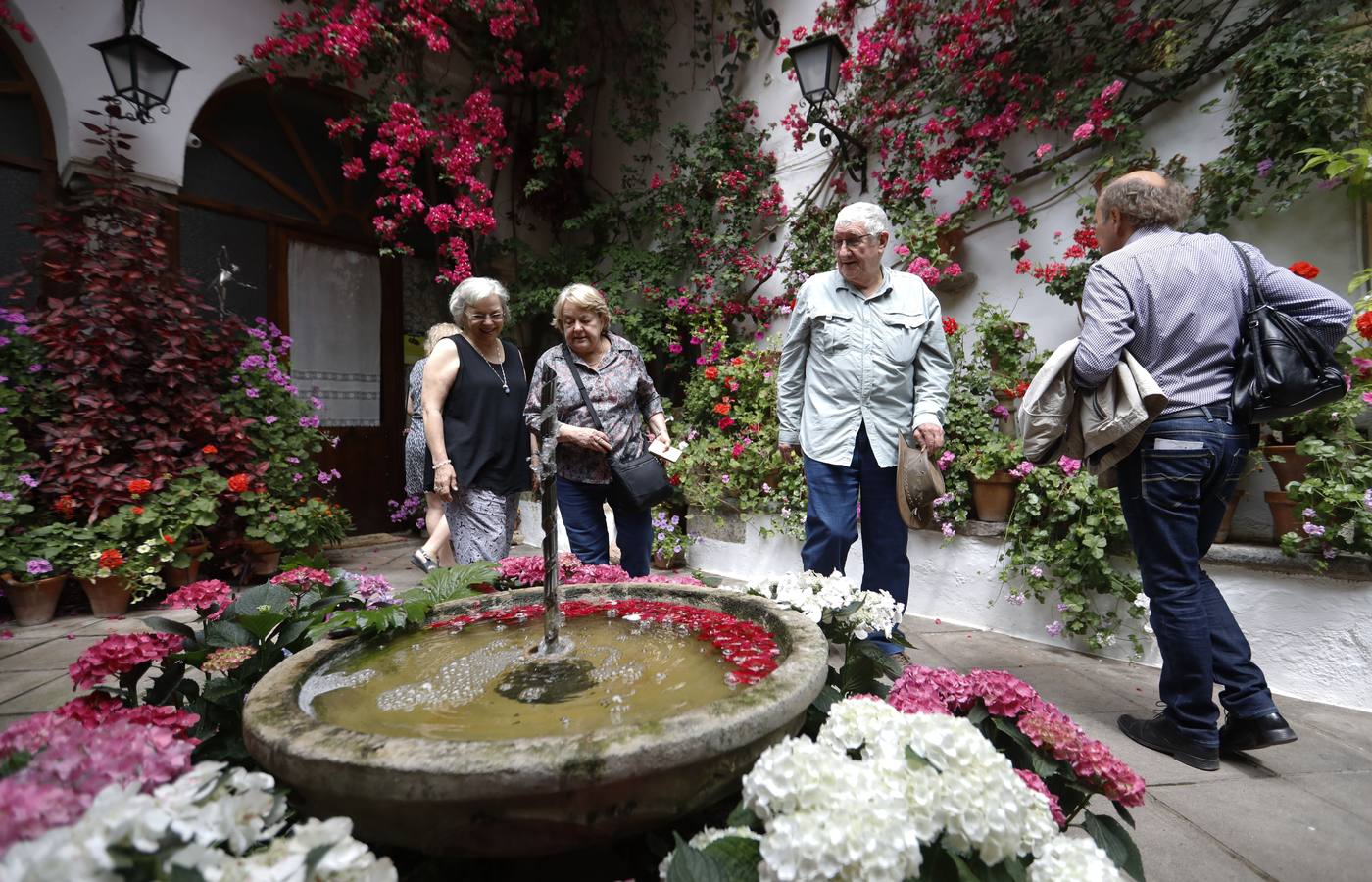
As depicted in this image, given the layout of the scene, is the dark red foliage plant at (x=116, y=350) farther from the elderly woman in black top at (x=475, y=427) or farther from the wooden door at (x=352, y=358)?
the elderly woman in black top at (x=475, y=427)

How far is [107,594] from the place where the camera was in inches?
138

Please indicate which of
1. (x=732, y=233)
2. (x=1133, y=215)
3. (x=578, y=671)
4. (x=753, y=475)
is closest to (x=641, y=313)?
(x=732, y=233)

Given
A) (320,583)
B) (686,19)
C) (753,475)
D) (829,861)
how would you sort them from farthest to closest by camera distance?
(686,19), (753,475), (320,583), (829,861)

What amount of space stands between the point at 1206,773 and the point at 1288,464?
4.34 ft

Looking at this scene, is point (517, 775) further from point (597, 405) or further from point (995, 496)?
point (995, 496)

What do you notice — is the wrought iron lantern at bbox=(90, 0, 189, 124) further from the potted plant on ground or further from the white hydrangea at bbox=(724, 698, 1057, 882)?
the white hydrangea at bbox=(724, 698, 1057, 882)

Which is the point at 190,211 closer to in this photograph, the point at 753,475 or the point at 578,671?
the point at 753,475

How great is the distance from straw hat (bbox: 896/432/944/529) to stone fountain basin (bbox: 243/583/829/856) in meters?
1.57

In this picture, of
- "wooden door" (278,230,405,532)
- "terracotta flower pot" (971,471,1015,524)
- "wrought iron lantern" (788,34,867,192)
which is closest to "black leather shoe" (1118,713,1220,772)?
"terracotta flower pot" (971,471,1015,524)

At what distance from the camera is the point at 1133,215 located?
204 centimetres

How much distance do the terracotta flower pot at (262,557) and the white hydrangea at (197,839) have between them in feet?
12.8

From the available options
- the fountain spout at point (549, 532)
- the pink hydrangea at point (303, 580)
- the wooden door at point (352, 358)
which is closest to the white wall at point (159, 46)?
the wooden door at point (352, 358)

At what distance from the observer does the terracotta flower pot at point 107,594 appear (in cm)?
348

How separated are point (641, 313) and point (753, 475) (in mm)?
2089
